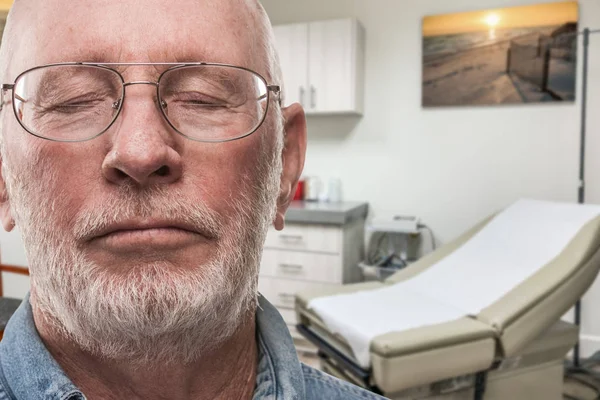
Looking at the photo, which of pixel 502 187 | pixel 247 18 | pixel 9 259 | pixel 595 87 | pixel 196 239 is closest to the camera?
pixel 196 239

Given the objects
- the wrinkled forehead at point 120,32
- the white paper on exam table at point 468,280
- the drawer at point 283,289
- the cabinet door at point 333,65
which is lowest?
the drawer at point 283,289

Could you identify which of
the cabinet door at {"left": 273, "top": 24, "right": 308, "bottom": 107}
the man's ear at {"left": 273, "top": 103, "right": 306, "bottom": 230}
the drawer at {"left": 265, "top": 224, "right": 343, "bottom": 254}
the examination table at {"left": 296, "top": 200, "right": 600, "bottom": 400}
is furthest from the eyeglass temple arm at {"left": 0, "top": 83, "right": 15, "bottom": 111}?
the cabinet door at {"left": 273, "top": 24, "right": 308, "bottom": 107}

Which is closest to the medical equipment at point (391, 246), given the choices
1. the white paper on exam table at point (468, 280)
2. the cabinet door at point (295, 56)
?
the white paper on exam table at point (468, 280)

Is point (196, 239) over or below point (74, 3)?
below

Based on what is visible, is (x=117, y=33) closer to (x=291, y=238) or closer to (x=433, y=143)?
(x=291, y=238)

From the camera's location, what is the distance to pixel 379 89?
3.16 m

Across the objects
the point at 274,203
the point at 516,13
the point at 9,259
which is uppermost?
the point at 516,13

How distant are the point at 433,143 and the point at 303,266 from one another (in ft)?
4.04

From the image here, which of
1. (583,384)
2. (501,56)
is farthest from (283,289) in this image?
(501,56)

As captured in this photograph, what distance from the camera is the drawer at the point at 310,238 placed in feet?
8.80

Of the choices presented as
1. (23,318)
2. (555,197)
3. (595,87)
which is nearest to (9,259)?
(23,318)

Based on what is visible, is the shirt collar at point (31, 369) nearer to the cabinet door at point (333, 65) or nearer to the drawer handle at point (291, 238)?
the drawer handle at point (291, 238)

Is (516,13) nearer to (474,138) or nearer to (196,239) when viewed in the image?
(474,138)

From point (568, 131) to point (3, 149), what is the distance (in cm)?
301
